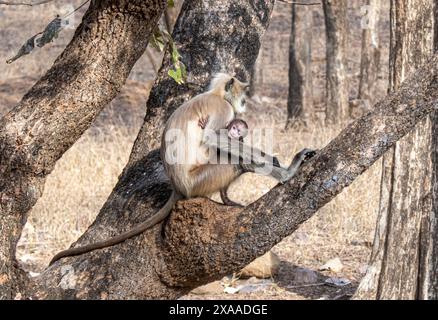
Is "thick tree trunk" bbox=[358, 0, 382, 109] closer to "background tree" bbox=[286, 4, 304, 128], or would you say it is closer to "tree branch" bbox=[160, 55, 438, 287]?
"background tree" bbox=[286, 4, 304, 128]

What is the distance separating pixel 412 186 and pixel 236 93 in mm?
1347

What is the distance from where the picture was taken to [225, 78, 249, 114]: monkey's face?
4055 millimetres

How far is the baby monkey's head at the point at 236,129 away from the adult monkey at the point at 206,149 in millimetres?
35

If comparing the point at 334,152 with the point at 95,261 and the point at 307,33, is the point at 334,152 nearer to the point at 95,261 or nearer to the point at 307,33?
the point at 95,261

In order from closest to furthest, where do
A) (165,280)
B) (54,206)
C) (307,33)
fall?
(165,280)
(54,206)
(307,33)

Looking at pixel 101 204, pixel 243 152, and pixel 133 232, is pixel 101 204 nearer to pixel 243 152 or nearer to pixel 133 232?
pixel 243 152

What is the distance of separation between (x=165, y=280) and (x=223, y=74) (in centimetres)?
119

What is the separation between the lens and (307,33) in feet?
40.1

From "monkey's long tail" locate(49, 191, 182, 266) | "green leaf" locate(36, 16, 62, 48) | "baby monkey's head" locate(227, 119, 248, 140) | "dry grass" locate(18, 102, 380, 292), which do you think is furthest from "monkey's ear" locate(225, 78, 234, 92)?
"dry grass" locate(18, 102, 380, 292)

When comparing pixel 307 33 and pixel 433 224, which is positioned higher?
pixel 307 33

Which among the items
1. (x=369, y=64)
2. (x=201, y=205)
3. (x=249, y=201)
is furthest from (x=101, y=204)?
(x=369, y=64)

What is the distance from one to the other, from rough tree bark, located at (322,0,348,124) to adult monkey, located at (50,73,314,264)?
7098 millimetres

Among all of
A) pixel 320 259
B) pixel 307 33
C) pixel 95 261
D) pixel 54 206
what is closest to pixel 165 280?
pixel 95 261

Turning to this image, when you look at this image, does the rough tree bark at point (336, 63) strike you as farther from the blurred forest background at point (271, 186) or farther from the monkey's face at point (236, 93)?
the monkey's face at point (236, 93)
